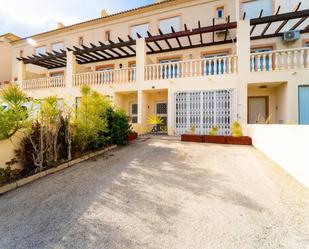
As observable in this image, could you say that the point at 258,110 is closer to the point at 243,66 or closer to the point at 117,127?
the point at 243,66

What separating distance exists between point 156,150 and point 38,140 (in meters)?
4.12

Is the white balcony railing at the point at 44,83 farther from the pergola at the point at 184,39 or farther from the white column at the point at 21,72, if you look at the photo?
the pergola at the point at 184,39

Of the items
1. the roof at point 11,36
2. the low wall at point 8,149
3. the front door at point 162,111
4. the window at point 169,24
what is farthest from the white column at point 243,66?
the roof at point 11,36

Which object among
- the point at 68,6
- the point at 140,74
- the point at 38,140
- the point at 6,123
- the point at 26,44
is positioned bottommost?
the point at 38,140

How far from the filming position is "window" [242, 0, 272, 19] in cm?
1124

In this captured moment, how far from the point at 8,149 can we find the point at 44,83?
11.4 meters

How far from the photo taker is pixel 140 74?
11.2 m

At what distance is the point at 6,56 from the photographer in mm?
20672

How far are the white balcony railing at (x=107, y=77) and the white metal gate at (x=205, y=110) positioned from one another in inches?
146

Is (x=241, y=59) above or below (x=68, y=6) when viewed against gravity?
below

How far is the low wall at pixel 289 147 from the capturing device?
3.66 meters

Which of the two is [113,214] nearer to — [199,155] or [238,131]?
[199,155]

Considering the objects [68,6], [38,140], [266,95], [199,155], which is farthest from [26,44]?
[266,95]

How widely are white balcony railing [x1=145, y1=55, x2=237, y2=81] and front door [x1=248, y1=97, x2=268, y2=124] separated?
10.4ft
